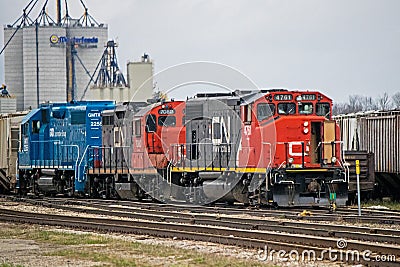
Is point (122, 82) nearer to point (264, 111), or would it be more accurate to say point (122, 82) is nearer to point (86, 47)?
point (86, 47)

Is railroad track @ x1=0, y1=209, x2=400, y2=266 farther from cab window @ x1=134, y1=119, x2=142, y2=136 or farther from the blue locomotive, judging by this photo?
the blue locomotive

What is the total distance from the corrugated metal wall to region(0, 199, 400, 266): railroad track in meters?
8.32

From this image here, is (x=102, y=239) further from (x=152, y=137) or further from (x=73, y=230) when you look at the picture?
(x=152, y=137)

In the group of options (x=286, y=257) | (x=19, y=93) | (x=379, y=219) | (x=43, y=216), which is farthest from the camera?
(x=19, y=93)

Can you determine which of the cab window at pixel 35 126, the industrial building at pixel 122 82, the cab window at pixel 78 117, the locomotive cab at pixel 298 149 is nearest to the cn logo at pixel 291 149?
the locomotive cab at pixel 298 149

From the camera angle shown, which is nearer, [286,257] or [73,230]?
[286,257]

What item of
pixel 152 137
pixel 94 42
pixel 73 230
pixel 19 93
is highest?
pixel 94 42

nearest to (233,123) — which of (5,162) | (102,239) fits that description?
(102,239)

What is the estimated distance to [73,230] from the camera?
18.1m

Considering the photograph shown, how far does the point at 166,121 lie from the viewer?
2623cm

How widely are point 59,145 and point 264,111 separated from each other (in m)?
12.2

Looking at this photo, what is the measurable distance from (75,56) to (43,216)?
2953 inches

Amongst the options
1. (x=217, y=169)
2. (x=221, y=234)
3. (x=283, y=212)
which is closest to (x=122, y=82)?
(x=217, y=169)

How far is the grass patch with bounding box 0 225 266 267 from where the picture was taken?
12461 millimetres
